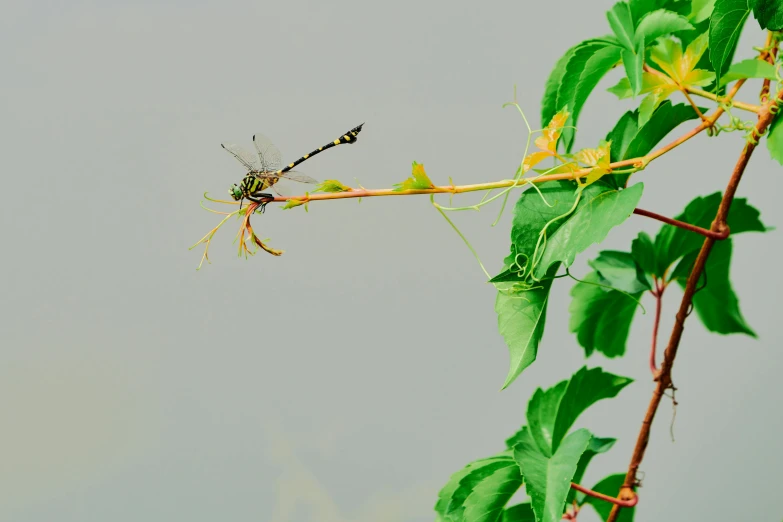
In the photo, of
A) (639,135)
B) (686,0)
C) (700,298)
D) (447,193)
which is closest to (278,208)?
(447,193)

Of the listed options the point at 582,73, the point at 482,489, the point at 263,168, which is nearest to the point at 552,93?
the point at 582,73

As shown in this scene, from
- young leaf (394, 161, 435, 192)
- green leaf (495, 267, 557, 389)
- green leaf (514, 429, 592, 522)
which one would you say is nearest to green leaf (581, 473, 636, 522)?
green leaf (514, 429, 592, 522)

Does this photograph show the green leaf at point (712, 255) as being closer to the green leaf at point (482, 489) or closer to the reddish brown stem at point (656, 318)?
the reddish brown stem at point (656, 318)

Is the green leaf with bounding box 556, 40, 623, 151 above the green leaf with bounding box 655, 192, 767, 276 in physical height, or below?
above

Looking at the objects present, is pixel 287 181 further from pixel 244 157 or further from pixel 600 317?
pixel 600 317

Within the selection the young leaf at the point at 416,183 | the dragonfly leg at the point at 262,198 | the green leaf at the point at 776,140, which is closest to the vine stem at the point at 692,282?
the green leaf at the point at 776,140

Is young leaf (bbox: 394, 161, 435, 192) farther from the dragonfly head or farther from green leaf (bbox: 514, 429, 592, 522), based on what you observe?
green leaf (bbox: 514, 429, 592, 522)
